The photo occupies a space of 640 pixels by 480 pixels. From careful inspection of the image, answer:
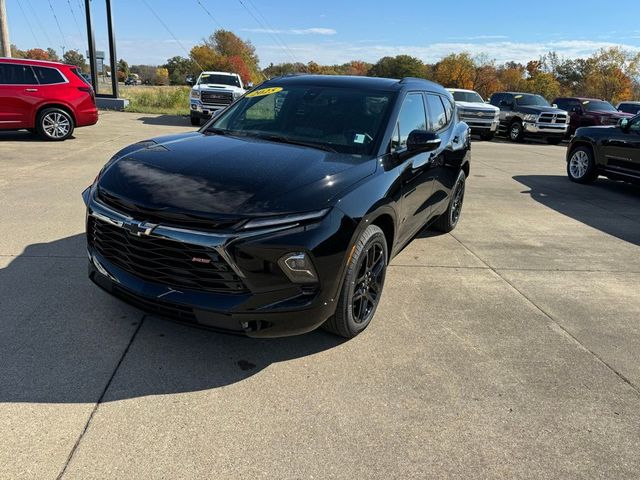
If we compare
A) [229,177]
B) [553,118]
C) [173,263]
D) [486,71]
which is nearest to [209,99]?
[553,118]

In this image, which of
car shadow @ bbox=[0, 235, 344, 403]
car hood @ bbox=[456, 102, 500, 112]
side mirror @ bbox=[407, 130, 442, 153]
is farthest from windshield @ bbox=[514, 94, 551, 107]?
car shadow @ bbox=[0, 235, 344, 403]

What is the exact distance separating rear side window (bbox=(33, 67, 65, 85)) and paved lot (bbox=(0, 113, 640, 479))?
8279 mm

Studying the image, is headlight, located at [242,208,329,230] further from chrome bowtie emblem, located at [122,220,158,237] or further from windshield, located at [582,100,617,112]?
windshield, located at [582,100,617,112]

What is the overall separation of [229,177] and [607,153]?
9.67m

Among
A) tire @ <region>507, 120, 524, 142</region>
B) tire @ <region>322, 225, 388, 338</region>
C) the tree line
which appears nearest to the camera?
tire @ <region>322, 225, 388, 338</region>

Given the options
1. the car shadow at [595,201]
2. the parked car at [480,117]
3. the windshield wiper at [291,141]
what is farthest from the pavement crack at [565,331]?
the parked car at [480,117]

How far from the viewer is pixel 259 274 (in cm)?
279

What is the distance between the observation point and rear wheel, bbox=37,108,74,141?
12.1 meters

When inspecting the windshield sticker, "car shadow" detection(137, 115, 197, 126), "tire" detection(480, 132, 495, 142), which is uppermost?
the windshield sticker

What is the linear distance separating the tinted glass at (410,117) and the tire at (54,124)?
10591 mm

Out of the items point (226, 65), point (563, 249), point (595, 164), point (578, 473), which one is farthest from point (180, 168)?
point (226, 65)

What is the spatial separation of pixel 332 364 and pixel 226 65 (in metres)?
73.7

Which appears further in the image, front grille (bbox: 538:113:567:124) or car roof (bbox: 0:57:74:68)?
front grille (bbox: 538:113:567:124)

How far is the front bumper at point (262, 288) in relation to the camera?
108 inches
